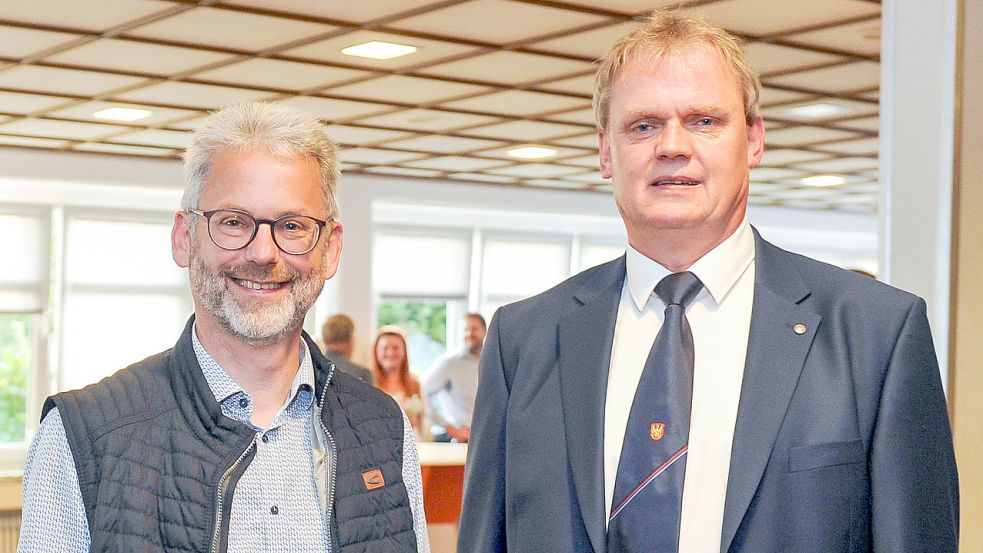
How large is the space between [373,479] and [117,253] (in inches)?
388

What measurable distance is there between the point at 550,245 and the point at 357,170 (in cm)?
327

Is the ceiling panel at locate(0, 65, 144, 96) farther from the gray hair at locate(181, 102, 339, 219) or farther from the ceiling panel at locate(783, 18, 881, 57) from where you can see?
the gray hair at locate(181, 102, 339, 219)

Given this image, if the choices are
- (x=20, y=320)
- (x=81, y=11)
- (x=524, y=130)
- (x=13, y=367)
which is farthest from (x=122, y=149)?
(x=81, y=11)

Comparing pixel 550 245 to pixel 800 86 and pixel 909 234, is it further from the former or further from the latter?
pixel 909 234

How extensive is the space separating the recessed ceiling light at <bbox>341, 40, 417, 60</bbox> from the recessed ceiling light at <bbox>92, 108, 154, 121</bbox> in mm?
2352

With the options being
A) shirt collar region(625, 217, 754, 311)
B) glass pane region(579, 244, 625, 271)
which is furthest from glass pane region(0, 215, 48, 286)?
shirt collar region(625, 217, 754, 311)

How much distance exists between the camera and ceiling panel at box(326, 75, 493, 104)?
6.81m

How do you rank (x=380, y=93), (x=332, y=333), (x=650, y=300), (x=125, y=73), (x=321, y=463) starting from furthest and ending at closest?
(x=332, y=333) → (x=380, y=93) → (x=125, y=73) → (x=650, y=300) → (x=321, y=463)

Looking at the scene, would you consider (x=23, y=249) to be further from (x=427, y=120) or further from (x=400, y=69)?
(x=400, y=69)

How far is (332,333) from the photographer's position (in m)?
7.68

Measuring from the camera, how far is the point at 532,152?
9.62m

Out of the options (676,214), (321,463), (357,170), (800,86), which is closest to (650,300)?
(676,214)

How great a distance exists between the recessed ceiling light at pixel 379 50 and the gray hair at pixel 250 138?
4.27 m

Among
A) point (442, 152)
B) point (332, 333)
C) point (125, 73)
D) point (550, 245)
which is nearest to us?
point (125, 73)
